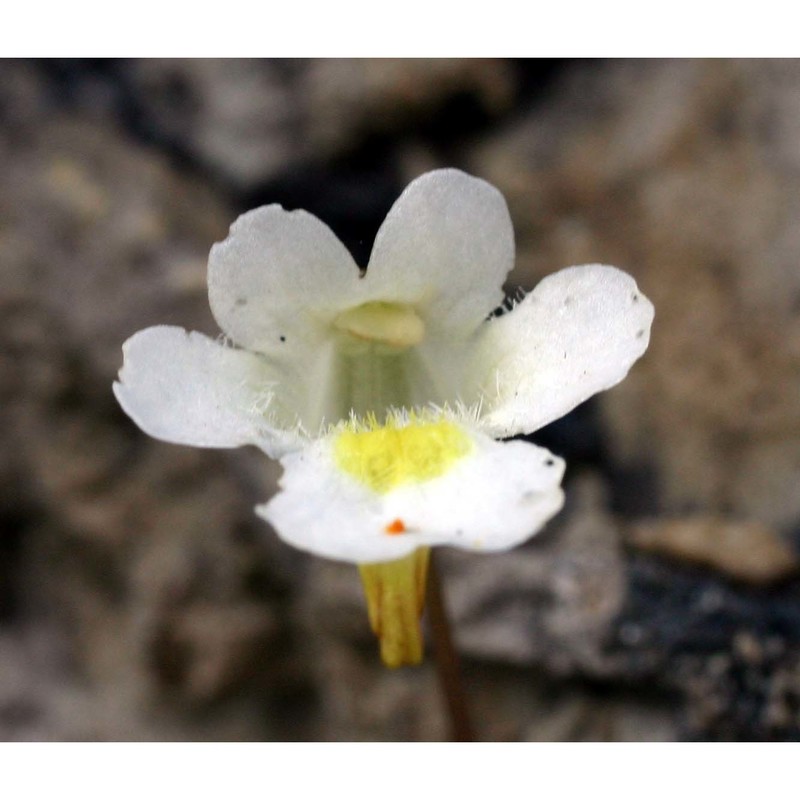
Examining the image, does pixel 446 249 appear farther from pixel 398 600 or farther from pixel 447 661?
pixel 447 661

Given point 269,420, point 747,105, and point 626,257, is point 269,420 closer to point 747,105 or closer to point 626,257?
point 626,257

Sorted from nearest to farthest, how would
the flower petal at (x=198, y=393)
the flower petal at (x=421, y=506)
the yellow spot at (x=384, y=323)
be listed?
the flower petal at (x=421, y=506) → the flower petal at (x=198, y=393) → the yellow spot at (x=384, y=323)

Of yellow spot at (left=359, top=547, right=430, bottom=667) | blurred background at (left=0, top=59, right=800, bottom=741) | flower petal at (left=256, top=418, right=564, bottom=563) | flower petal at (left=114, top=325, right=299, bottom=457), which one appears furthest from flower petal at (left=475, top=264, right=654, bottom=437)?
blurred background at (left=0, top=59, right=800, bottom=741)

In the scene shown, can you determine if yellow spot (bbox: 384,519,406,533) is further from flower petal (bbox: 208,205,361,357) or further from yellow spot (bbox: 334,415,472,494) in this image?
flower petal (bbox: 208,205,361,357)

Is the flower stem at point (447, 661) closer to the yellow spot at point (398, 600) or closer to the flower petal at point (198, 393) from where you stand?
the yellow spot at point (398, 600)

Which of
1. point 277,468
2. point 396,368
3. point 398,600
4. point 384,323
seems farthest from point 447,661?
point 277,468

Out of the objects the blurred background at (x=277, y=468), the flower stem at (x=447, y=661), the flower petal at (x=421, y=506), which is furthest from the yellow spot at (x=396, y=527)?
the blurred background at (x=277, y=468)
